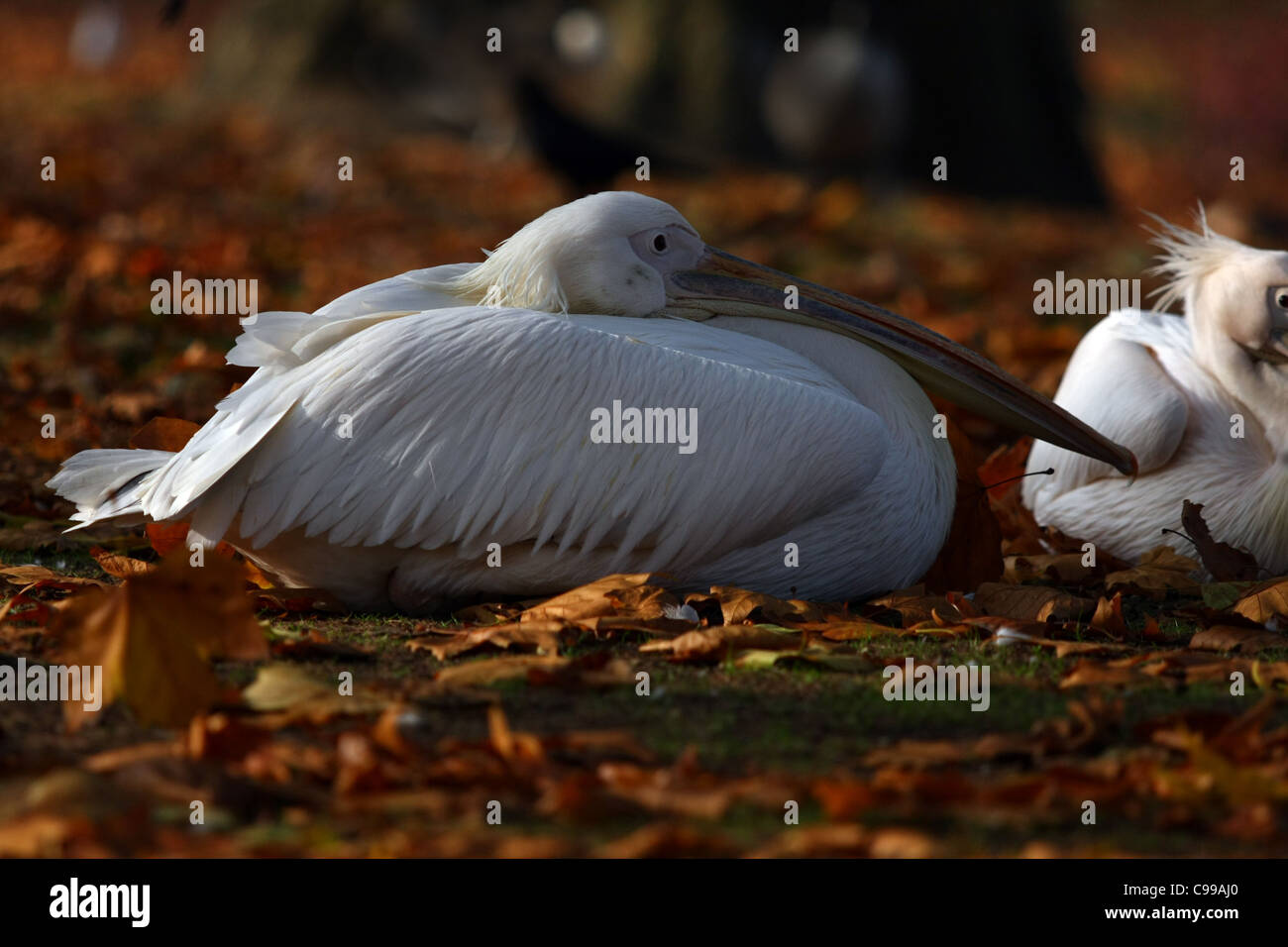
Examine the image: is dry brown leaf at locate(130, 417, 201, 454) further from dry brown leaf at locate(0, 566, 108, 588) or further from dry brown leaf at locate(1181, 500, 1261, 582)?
dry brown leaf at locate(1181, 500, 1261, 582)

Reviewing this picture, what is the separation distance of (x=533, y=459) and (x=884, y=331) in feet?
4.10

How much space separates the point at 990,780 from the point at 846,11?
1492cm

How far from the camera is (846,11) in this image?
16609mm

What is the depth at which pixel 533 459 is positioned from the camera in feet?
13.0

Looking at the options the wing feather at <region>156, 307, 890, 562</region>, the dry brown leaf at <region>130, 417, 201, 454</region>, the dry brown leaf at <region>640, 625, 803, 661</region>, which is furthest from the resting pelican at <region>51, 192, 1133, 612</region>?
the dry brown leaf at <region>130, 417, 201, 454</region>

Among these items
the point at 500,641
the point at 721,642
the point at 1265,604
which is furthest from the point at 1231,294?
the point at 500,641

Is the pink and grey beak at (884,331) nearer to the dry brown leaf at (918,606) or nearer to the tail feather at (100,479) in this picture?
the dry brown leaf at (918,606)

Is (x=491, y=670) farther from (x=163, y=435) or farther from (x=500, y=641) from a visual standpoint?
(x=163, y=435)

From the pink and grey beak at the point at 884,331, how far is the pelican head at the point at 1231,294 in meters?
0.81

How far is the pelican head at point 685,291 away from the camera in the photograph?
14.4 ft

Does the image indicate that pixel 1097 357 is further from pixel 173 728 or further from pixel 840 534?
pixel 173 728

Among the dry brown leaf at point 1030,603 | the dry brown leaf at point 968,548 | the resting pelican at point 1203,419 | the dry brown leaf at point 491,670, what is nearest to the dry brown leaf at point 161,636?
the dry brown leaf at point 491,670

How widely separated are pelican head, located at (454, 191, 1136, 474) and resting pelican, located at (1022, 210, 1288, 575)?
1.52 feet

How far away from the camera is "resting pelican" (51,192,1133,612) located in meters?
3.94
